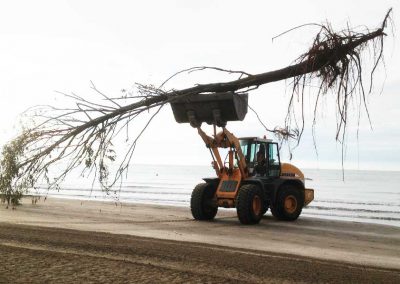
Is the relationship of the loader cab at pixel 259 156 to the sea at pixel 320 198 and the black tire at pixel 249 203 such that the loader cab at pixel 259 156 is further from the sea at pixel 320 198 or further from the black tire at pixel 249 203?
the sea at pixel 320 198

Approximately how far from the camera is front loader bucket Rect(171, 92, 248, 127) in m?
7.96

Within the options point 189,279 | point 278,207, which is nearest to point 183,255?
point 189,279

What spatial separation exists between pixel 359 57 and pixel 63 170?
3.81 meters

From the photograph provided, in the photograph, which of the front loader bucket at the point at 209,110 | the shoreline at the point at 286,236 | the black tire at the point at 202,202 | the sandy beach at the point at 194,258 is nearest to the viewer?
the sandy beach at the point at 194,258

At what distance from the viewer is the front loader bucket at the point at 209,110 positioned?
7.96m

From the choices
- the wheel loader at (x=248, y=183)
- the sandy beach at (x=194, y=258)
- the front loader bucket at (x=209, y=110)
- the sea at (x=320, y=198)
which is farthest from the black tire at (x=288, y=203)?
the front loader bucket at (x=209, y=110)

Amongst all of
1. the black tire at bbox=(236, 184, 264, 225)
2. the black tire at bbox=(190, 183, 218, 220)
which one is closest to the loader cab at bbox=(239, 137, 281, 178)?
the black tire at bbox=(236, 184, 264, 225)

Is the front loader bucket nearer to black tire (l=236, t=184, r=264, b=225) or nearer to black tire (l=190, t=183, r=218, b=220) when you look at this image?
black tire (l=236, t=184, r=264, b=225)

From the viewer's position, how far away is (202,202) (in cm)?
1360

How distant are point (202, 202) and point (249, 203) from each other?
183cm

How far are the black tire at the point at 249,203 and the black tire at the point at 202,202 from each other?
1.26 metres

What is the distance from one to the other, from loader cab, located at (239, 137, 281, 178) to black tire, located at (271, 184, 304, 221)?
60 cm

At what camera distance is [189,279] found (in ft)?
15.8

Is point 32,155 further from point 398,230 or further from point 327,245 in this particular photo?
point 398,230
